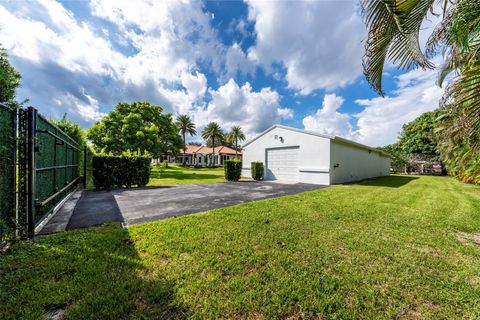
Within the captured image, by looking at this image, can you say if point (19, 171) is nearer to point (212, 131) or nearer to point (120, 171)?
point (120, 171)

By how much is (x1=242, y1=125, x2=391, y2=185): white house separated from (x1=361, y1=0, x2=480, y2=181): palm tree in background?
9.17 meters

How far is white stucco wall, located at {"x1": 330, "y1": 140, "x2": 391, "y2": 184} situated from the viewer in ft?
39.9

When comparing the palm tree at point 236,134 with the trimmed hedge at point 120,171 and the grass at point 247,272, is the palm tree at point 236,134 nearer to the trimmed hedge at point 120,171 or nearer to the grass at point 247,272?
the trimmed hedge at point 120,171

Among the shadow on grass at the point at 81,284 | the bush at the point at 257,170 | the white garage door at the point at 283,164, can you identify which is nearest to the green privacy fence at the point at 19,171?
the shadow on grass at the point at 81,284

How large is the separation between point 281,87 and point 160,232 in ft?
49.5

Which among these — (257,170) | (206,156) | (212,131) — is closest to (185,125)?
(212,131)

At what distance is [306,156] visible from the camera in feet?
42.1

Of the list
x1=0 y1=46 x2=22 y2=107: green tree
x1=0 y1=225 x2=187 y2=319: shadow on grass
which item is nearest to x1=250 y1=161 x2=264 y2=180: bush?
x1=0 y1=225 x2=187 y2=319: shadow on grass

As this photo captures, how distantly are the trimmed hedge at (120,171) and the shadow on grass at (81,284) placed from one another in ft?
23.3

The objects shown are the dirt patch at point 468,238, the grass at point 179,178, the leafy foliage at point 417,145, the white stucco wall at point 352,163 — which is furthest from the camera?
the leafy foliage at point 417,145

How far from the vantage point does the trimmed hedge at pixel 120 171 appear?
9422 mm

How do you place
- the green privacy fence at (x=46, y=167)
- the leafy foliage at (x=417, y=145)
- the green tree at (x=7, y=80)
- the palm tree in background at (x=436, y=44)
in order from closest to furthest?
1. the palm tree in background at (x=436, y=44)
2. the green privacy fence at (x=46, y=167)
3. the green tree at (x=7, y=80)
4. the leafy foliage at (x=417, y=145)

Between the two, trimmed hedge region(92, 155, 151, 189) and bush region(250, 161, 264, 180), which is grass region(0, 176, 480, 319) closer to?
trimmed hedge region(92, 155, 151, 189)

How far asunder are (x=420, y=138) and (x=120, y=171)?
37090 mm
